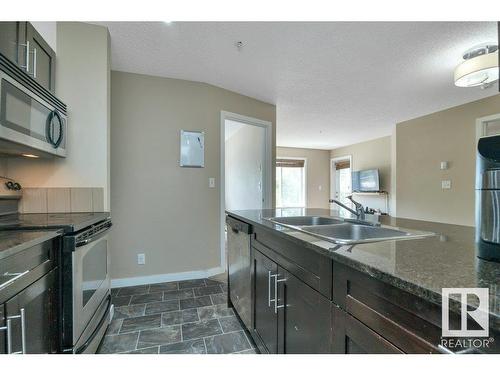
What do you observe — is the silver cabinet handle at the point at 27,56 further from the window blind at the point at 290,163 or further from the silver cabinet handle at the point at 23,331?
the window blind at the point at 290,163

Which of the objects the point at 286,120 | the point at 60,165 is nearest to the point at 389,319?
the point at 60,165

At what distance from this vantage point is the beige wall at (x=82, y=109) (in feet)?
6.51

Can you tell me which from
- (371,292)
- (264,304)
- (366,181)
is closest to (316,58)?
(264,304)

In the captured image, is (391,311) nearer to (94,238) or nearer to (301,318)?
(301,318)

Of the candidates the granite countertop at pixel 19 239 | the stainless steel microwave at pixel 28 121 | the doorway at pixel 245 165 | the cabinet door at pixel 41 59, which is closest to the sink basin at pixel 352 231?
the granite countertop at pixel 19 239

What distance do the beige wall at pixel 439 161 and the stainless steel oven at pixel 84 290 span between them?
15.6 ft

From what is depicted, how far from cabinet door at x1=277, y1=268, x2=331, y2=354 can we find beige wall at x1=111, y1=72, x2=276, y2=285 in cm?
200

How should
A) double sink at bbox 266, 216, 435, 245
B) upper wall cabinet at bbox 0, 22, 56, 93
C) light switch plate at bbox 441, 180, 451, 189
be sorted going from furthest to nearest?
1. light switch plate at bbox 441, 180, 451, 189
2. upper wall cabinet at bbox 0, 22, 56, 93
3. double sink at bbox 266, 216, 435, 245

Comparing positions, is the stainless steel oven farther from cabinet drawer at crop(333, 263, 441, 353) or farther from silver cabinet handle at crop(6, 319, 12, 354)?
cabinet drawer at crop(333, 263, 441, 353)

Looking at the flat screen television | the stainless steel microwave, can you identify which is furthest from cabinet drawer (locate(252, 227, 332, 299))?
the flat screen television

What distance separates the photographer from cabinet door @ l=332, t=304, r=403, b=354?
674 mm

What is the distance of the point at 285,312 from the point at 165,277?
6.90 feet

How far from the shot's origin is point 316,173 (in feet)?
26.8
